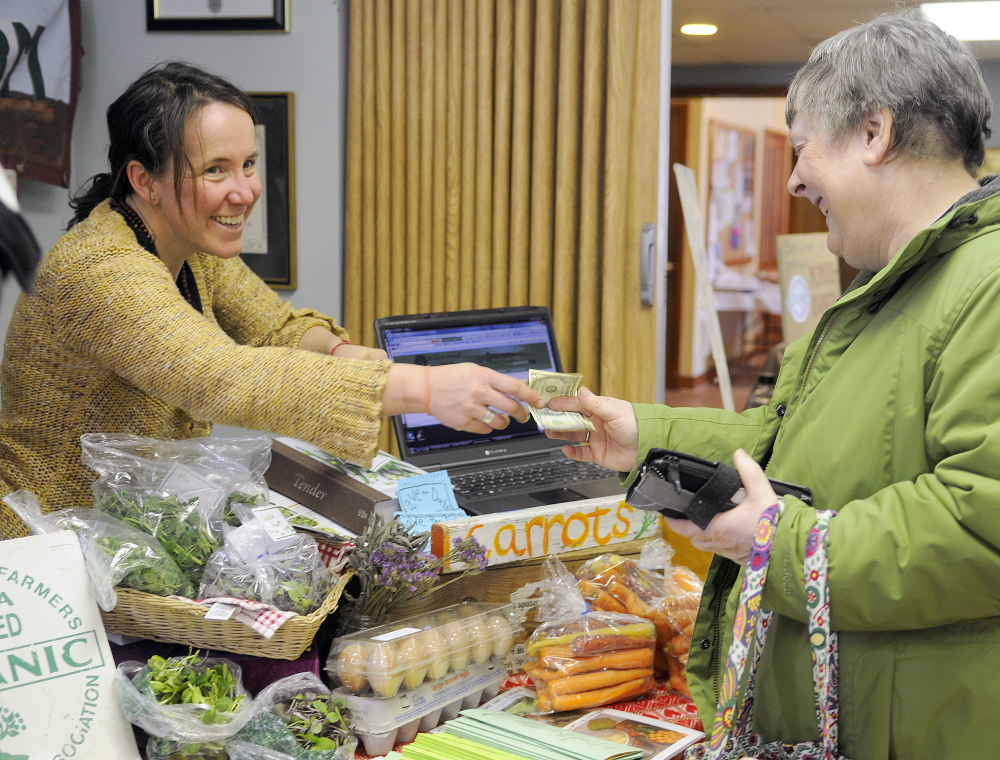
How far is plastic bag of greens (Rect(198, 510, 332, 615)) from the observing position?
1.27m

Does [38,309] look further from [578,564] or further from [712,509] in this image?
[712,509]

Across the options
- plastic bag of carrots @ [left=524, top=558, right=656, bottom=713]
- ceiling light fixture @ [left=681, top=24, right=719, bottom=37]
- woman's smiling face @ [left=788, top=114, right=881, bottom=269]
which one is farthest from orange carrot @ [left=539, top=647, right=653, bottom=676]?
ceiling light fixture @ [left=681, top=24, right=719, bottom=37]

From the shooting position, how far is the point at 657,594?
162 cm

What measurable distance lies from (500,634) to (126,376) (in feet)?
2.32

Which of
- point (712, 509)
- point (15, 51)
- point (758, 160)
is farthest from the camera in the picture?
point (758, 160)

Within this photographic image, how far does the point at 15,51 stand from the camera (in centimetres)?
321

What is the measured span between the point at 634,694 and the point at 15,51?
9.92 ft

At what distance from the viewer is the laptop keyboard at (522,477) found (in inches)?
75.2

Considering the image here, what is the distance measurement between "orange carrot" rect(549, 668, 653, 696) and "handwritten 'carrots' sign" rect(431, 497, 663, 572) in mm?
245

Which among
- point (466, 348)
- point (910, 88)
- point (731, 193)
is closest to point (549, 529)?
point (466, 348)

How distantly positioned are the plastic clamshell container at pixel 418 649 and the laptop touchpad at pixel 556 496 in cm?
38

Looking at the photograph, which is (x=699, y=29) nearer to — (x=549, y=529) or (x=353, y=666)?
(x=549, y=529)

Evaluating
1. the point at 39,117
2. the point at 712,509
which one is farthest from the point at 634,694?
the point at 39,117

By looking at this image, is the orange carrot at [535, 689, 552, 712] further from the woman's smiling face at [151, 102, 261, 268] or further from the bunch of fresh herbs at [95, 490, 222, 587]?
the woman's smiling face at [151, 102, 261, 268]
